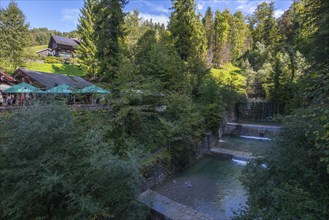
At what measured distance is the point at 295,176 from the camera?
445cm

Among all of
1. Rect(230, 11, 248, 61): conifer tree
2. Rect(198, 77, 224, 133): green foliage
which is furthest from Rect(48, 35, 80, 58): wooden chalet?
Rect(198, 77, 224, 133): green foliage

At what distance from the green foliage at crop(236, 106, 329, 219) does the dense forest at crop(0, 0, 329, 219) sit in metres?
0.02

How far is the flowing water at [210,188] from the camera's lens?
8.43 metres

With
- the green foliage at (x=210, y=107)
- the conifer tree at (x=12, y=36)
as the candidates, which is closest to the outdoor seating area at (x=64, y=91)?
the green foliage at (x=210, y=107)

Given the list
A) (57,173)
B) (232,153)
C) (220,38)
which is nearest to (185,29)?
(220,38)

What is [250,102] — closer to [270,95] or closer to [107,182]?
[270,95]

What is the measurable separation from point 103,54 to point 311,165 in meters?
17.4

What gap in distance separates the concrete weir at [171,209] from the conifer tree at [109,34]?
39.1 feet

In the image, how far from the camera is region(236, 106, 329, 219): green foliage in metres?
3.21

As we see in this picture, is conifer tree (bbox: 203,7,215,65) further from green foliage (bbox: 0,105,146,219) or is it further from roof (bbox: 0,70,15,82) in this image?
green foliage (bbox: 0,105,146,219)

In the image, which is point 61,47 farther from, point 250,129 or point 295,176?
point 295,176

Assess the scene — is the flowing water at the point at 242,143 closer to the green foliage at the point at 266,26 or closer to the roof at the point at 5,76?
the roof at the point at 5,76

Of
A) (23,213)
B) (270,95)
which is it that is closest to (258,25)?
(270,95)

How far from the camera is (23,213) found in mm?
4887
